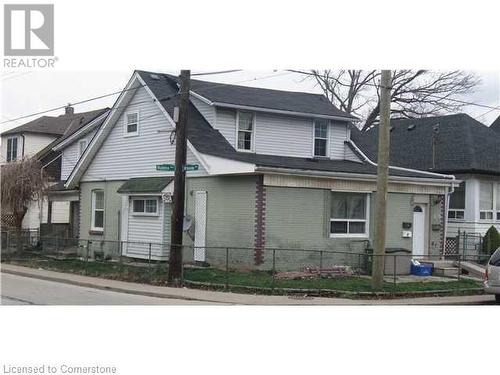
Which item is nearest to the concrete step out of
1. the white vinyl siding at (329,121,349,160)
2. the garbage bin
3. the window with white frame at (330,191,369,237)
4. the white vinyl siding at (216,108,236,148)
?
the garbage bin

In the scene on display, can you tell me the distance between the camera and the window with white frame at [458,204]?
91.9 feet

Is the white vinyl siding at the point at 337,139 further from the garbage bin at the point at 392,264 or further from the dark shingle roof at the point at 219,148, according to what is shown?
the garbage bin at the point at 392,264

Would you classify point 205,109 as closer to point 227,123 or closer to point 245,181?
point 227,123

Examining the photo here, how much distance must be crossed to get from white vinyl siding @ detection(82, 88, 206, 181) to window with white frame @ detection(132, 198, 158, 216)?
990 mm

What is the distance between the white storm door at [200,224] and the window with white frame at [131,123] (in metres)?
4.67

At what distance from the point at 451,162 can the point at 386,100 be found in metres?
13.9

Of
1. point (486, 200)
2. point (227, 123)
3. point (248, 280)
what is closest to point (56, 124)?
point (227, 123)

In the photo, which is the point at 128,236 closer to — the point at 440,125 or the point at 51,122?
the point at 440,125

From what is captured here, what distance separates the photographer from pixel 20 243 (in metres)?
26.3

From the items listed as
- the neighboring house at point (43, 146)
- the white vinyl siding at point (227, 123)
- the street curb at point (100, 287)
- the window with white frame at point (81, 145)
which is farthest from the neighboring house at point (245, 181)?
the neighboring house at point (43, 146)

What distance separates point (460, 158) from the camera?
28609 mm

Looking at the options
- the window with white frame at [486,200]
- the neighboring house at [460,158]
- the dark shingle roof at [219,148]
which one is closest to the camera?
the dark shingle roof at [219,148]

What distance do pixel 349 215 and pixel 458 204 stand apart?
8.72 meters

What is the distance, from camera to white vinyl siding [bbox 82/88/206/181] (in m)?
23.3
